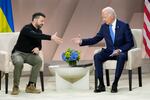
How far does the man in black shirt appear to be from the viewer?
6.63 meters

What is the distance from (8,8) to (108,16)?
2.45 meters

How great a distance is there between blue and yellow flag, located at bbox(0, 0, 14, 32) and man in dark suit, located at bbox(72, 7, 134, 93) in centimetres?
222

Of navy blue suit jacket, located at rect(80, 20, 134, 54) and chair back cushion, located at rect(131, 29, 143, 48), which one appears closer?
Answer: navy blue suit jacket, located at rect(80, 20, 134, 54)

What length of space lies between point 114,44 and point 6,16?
98.9 inches

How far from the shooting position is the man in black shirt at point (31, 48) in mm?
6629

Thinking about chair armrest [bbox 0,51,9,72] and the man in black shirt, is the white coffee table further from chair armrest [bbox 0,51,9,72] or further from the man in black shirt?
chair armrest [bbox 0,51,9,72]

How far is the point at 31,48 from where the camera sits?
685 cm

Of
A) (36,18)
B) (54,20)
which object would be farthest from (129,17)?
(36,18)

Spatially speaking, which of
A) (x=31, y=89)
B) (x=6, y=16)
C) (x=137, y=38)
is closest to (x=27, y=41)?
(x=31, y=89)

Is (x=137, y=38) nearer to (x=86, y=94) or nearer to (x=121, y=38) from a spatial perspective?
(x=121, y=38)

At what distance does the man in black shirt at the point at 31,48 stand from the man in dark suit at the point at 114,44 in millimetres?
723

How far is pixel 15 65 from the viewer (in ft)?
21.6

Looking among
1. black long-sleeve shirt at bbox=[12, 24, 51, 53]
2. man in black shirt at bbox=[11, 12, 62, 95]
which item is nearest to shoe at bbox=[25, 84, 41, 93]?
man in black shirt at bbox=[11, 12, 62, 95]

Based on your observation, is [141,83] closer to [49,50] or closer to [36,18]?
[36,18]
